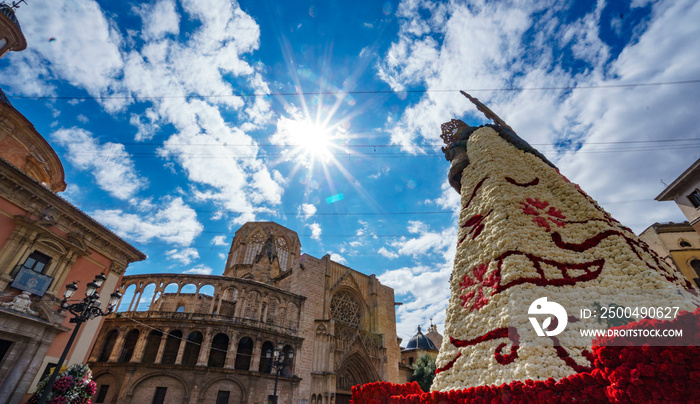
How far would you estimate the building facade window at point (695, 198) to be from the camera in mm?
15250

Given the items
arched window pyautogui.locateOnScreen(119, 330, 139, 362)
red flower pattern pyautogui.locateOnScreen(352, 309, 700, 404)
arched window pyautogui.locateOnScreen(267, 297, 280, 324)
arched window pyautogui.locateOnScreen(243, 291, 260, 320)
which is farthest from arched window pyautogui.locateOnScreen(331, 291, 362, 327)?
red flower pattern pyautogui.locateOnScreen(352, 309, 700, 404)

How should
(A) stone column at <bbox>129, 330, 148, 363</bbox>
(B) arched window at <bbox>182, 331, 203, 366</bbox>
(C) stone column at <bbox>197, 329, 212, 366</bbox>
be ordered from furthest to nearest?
(B) arched window at <bbox>182, 331, 203, 366</bbox>
(C) stone column at <bbox>197, 329, 212, 366</bbox>
(A) stone column at <bbox>129, 330, 148, 363</bbox>

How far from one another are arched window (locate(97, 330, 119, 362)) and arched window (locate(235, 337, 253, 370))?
676 cm

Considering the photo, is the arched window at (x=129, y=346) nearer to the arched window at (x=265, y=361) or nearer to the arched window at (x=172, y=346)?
the arched window at (x=172, y=346)

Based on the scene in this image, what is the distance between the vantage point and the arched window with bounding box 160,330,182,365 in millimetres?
17438

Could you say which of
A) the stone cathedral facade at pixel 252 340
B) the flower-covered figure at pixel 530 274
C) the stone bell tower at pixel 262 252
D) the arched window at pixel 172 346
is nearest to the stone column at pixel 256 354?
the stone cathedral facade at pixel 252 340

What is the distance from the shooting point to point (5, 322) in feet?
31.5

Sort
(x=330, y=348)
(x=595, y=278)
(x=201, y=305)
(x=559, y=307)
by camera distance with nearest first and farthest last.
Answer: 1. (x=559, y=307)
2. (x=595, y=278)
3. (x=330, y=348)
4. (x=201, y=305)

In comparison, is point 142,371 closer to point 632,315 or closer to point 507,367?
point 507,367

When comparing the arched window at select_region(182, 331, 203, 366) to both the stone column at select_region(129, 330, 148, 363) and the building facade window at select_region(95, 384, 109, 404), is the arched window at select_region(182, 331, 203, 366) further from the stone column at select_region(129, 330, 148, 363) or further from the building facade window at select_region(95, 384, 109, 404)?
the building facade window at select_region(95, 384, 109, 404)

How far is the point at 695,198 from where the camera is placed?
607 inches

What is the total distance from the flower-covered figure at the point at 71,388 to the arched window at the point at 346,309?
16.4 metres

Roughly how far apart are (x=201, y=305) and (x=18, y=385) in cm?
1419

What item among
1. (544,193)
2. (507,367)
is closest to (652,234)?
(544,193)
